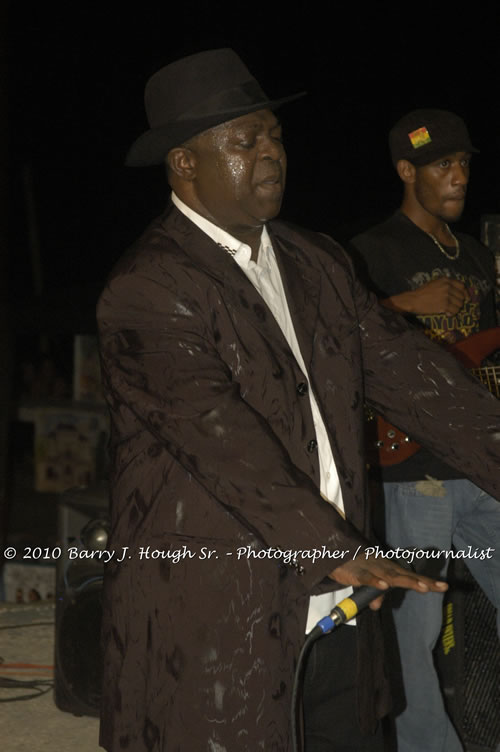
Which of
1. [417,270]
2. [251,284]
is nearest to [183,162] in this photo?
[251,284]

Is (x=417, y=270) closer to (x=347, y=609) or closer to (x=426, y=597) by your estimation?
(x=426, y=597)

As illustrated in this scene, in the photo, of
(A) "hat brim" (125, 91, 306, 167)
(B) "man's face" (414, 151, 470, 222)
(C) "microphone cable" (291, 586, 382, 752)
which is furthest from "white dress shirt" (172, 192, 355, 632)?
(B) "man's face" (414, 151, 470, 222)

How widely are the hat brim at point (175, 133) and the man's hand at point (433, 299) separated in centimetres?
111

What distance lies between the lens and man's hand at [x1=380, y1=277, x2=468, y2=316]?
329 centimetres

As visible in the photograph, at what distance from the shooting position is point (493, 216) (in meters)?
3.80

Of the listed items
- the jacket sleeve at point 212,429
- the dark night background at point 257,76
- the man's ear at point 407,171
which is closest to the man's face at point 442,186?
the man's ear at point 407,171

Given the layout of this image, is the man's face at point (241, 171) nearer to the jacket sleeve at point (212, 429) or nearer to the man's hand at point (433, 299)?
the jacket sleeve at point (212, 429)

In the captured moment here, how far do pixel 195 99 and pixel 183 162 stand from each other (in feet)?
0.42

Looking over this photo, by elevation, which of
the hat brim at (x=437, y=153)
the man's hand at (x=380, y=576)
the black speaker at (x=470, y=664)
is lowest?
the black speaker at (x=470, y=664)

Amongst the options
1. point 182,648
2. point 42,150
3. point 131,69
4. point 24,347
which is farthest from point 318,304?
point 24,347

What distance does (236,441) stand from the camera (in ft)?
6.31

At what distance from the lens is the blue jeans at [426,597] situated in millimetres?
3295

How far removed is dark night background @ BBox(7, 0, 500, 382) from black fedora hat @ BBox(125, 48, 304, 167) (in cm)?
372

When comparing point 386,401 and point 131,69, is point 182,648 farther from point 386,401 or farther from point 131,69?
point 131,69
